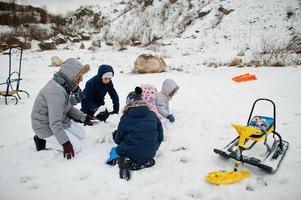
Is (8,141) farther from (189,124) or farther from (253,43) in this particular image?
(253,43)

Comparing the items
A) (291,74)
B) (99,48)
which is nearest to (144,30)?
(99,48)

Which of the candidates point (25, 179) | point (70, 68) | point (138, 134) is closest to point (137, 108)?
point (138, 134)

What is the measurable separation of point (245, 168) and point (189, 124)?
1.57 metres

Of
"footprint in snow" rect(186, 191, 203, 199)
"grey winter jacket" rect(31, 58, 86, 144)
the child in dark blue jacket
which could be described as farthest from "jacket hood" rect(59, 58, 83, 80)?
"footprint in snow" rect(186, 191, 203, 199)

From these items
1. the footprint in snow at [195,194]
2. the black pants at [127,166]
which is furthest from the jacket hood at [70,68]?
the footprint in snow at [195,194]

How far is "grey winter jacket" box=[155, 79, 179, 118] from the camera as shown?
4.50m

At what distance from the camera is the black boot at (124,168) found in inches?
120

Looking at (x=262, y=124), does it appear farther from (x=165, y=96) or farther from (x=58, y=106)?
(x=58, y=106)

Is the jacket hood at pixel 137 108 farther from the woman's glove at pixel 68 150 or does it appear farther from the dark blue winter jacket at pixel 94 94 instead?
the dark blue winter jacket at pixel 94 94

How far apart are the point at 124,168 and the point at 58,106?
119 cm

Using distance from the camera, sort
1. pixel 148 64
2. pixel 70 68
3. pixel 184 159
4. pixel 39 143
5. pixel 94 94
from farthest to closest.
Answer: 1. pixel 148 64
2. pixel 94 94
3. pixel 39 143
4. pixel 184 159
5. pixel 70 68

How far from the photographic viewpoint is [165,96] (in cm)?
459

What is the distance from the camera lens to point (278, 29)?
44.8 feet

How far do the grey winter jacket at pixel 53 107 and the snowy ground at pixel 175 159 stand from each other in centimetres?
45
